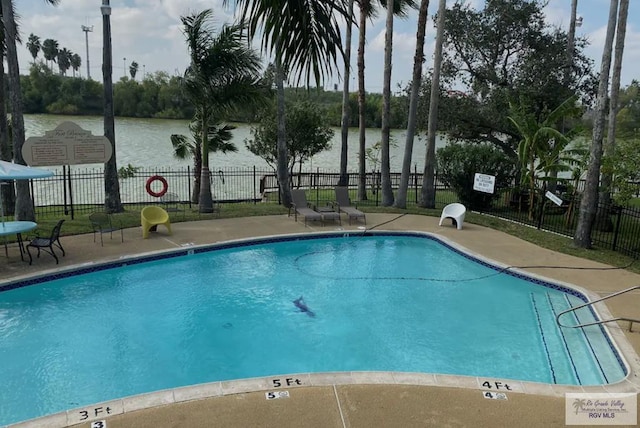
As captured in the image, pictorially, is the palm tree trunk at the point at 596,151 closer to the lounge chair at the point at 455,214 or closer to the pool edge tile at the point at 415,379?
the lounge chair at the point at 455,214

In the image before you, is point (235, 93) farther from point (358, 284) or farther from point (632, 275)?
point (632, 275)

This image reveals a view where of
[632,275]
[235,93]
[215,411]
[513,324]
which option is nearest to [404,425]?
[215,411]

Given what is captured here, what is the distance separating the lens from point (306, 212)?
1352 centimetres

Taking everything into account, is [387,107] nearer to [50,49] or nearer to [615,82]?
[615,82]

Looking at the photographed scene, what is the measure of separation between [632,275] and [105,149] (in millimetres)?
12871

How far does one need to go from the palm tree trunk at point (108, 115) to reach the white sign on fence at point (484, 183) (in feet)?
35.6

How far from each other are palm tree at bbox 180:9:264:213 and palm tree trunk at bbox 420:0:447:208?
5.32 m

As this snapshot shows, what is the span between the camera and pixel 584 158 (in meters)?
13.5

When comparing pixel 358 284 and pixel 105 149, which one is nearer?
pixel 358 284

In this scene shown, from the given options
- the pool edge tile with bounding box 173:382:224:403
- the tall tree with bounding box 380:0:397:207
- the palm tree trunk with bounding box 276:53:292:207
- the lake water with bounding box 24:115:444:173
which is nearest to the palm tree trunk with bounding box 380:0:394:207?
the tall tree with bounding box 380:0:397:207

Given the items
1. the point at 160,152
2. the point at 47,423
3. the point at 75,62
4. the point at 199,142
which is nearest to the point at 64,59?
the point at 75,62

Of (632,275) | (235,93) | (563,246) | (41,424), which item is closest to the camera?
(41,424)

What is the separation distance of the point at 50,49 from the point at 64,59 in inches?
287

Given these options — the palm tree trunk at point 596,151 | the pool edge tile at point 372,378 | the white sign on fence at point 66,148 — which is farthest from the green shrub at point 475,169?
the pool edge tile at point 372,378
